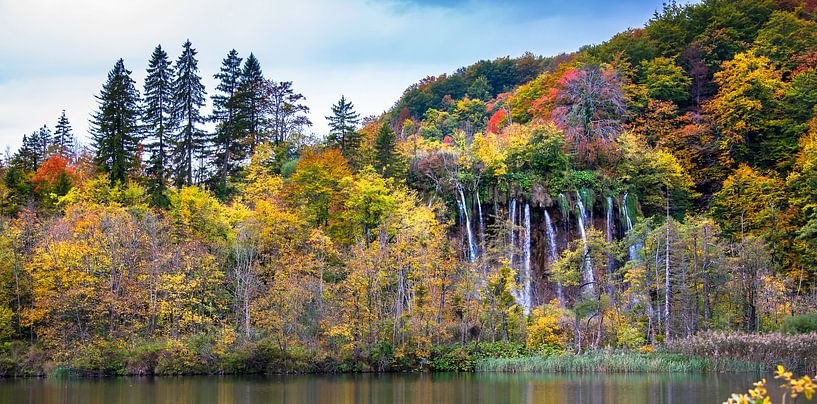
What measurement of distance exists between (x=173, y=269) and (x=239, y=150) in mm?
21219

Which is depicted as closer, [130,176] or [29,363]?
[29,363]

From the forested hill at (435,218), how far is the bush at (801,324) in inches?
110

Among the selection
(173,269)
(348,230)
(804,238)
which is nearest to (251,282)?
(173,269)

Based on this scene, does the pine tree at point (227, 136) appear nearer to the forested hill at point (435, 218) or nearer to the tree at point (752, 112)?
the forested hill at point (435, 218)

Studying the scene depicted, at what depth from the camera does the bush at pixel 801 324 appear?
3219 cm

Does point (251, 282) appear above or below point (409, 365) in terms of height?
above

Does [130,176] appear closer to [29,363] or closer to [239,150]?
[239,150]

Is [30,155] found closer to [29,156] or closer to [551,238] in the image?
[29,156]

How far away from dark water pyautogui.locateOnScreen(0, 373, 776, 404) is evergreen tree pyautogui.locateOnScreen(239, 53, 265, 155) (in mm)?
28425

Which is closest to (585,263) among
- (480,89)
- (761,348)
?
(761,348)

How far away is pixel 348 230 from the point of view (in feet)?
153

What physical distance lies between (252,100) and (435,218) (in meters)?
21.5

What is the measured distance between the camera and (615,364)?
33.3 meters

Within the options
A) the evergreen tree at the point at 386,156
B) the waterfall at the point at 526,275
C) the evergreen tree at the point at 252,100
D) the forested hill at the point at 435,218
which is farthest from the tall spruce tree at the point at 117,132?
the waterfall at the point at 526,275
